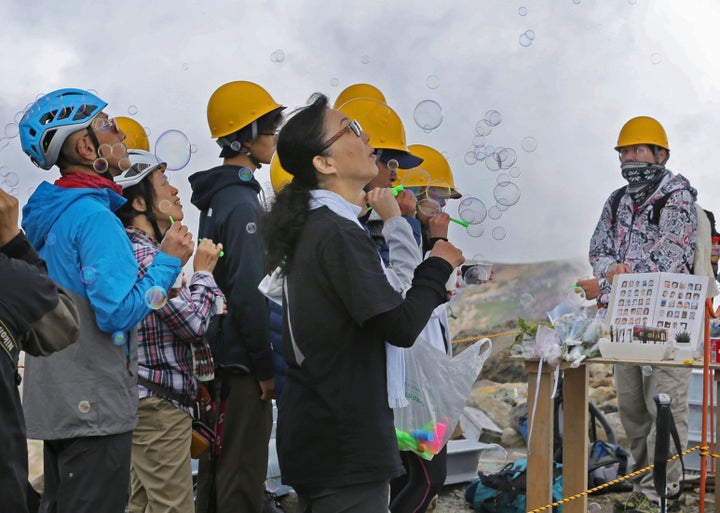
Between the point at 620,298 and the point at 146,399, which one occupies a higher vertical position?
the point at 620,298

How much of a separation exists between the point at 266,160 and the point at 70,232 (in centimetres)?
144

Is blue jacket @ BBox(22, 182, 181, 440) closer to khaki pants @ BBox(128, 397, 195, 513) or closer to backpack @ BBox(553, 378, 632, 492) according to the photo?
khaki pants @ BBox(128, 397, 195, 513)

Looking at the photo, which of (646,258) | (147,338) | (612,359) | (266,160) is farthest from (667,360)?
(147,338)

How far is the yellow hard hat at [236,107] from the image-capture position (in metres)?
4.29

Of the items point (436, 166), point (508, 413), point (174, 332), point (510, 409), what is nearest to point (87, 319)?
point (174, 332)

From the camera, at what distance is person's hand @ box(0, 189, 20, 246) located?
2180mm

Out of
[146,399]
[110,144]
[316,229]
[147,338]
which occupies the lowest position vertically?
[146,399]

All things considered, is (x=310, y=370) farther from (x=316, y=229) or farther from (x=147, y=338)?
(x=147, y=338)

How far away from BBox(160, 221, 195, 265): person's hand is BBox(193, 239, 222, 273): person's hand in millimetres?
337

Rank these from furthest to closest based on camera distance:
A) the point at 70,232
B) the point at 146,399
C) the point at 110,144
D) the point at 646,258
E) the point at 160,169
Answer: the point at 646,258 < the point at 160,169 < the point at 146,399 < the point at 110,144 < the point at 70,232

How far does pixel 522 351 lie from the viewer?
182 inches

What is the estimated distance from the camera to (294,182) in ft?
9.22

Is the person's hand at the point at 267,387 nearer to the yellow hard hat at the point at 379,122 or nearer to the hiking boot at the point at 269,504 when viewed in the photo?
the hiking boot at the point at 269,504

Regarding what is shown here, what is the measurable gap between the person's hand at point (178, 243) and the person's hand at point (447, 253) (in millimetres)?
1069
